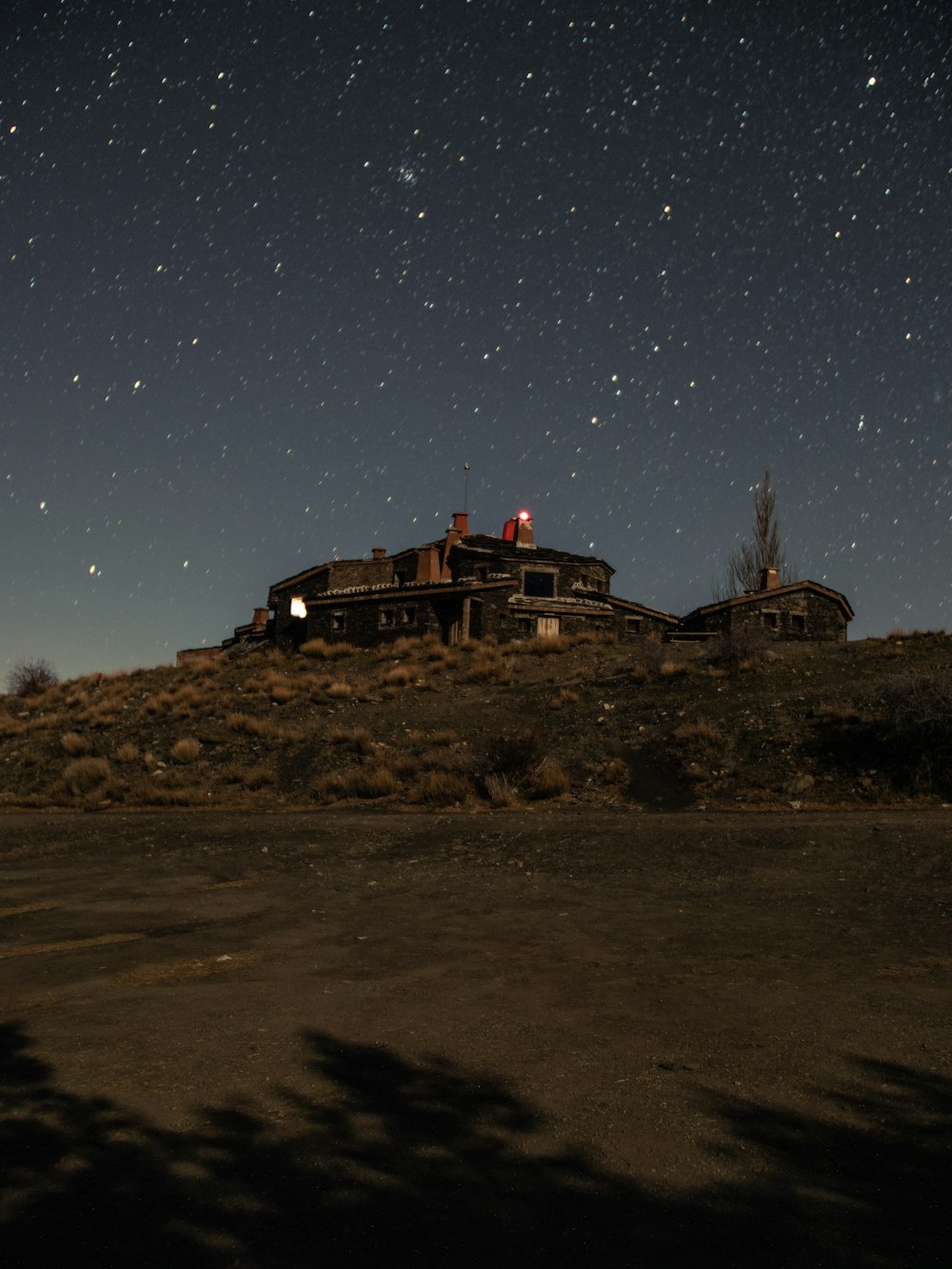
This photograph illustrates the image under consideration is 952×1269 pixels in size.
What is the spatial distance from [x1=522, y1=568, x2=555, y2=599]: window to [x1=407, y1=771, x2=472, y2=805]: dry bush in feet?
87.0

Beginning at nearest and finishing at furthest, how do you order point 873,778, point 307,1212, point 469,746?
point 307,1212 < point 873,778 < point 469,746

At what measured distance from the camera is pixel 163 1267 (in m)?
2.51

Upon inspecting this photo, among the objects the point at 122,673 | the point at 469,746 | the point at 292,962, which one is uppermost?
the point at 122,673

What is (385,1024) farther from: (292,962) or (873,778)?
(873,778)

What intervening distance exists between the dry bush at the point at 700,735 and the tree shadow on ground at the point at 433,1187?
47.2 feet

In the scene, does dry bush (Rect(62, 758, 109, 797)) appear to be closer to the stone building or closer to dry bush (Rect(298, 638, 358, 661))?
dry bush (Rect(298, 638, 358, 661))

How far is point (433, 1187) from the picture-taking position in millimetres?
2980

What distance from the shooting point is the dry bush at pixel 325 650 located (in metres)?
36.9

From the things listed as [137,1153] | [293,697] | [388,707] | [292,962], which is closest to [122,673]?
[293,697]

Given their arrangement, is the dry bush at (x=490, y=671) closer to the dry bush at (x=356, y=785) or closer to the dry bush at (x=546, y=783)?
the dry bush at (x=356, y=785)

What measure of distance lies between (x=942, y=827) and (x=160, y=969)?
1013 centimetres

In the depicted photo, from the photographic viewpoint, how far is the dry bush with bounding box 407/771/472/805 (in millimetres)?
15516

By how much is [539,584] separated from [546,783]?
89.8ft

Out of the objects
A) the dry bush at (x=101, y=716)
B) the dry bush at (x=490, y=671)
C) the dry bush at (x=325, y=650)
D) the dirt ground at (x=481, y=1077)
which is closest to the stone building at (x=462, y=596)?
the dry bush at (x=325, y=650)
